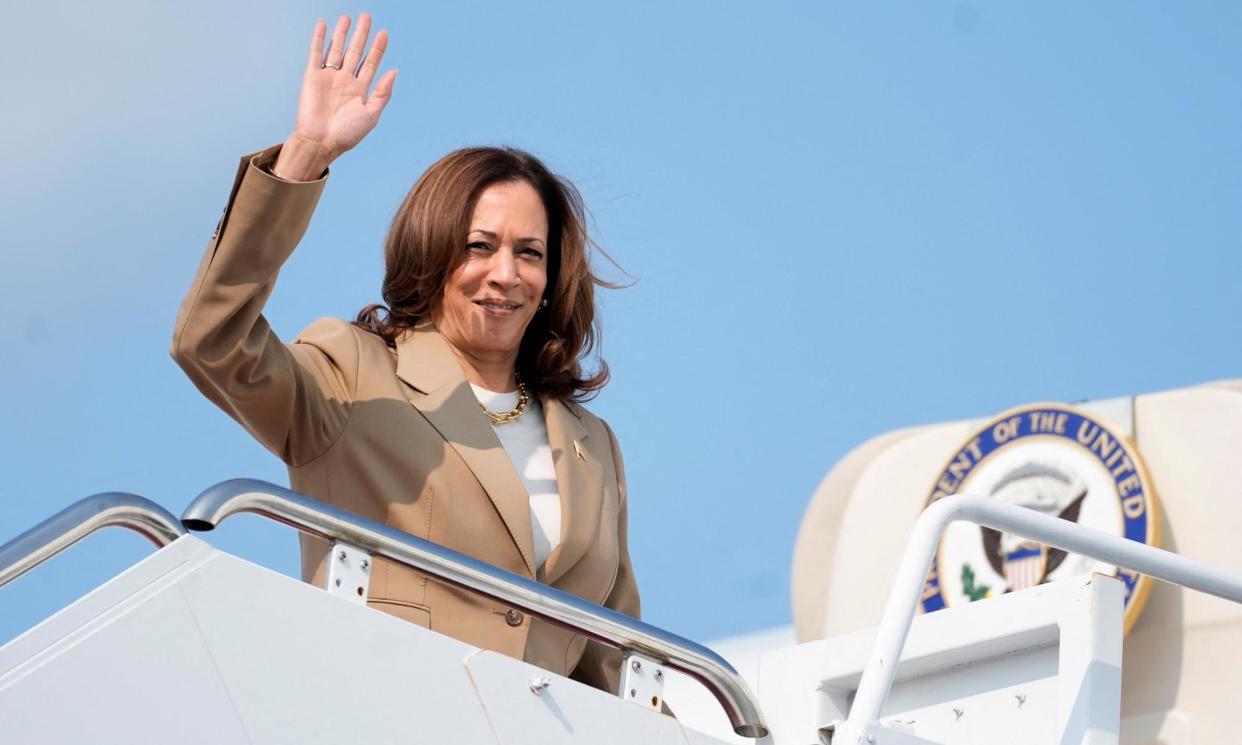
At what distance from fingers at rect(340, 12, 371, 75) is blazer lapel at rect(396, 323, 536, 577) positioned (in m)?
0.83

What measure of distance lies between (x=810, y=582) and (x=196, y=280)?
47.2 feet

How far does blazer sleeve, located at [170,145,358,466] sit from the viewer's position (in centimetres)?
436

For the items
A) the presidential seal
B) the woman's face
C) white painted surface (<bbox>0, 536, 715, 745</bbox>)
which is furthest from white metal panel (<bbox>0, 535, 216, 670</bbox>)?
the presidential seal

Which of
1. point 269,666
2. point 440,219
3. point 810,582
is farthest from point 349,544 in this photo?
point 810,582

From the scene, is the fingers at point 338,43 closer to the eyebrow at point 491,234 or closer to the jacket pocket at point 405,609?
the eyebrow at point 491,234

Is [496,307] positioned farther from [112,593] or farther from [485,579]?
[112,593]

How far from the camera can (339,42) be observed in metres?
4.84

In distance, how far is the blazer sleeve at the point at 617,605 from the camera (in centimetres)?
524

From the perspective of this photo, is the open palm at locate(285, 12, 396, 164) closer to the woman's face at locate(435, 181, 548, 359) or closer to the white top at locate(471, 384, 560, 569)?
the woman's face at locate(435, 181, 548, 359)

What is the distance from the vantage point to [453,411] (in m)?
5.05

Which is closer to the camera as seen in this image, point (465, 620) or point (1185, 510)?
point (465, 620)

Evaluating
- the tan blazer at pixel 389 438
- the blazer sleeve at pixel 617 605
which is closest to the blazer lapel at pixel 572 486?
the tan blazer at pixel 389 438

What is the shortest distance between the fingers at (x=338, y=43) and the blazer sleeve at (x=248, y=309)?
15.3 inches

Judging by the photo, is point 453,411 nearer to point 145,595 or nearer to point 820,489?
point 145,595
